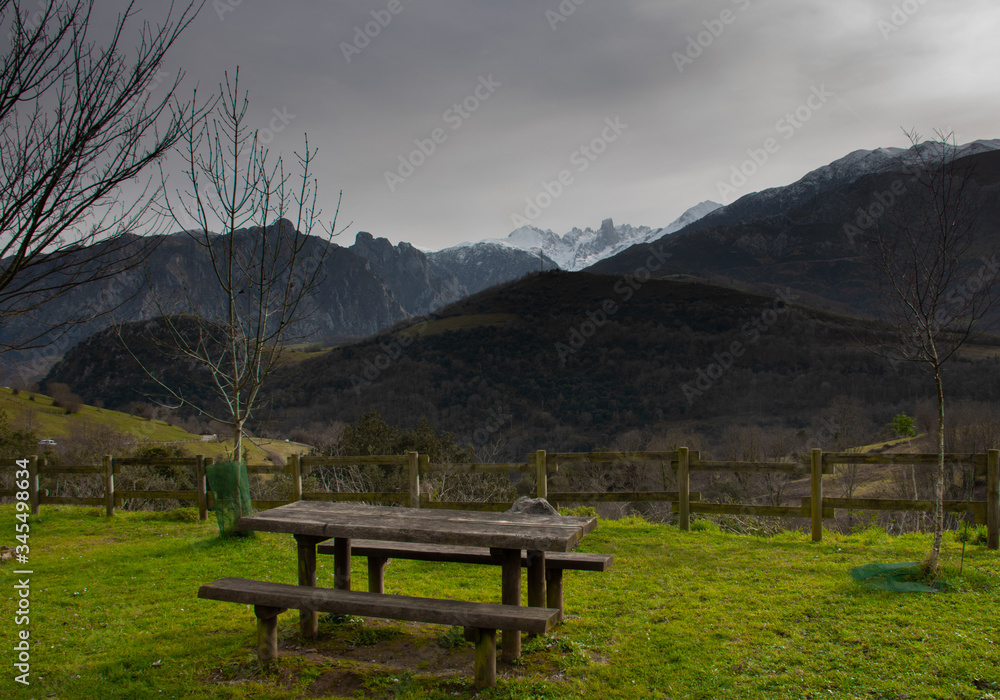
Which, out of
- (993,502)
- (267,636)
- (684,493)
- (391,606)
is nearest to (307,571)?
(267,636)

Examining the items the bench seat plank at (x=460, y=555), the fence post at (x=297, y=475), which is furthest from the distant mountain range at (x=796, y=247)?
the bench seat plank at (x=460, y=555)

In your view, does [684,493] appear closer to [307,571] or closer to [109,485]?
[307,571]

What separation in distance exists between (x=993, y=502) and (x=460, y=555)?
6192 mm

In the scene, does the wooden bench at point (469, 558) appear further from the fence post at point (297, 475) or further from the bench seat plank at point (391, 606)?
the fence post at point (297, 475)

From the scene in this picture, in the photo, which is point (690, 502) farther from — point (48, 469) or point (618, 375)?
point (618, 375)

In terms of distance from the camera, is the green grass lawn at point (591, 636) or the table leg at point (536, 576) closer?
the green grass lawn at point (591, 636)

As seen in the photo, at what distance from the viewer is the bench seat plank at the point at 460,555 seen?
441cm

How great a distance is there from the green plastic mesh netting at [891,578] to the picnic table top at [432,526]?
3.14 metres

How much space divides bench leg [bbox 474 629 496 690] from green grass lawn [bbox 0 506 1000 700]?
70 millimetres

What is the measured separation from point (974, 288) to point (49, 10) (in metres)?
8.38

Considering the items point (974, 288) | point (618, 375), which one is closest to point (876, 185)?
point (618, 375)

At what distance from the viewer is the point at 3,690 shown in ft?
11.6

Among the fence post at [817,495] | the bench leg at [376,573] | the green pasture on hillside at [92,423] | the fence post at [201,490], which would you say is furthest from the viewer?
the green pasture on hillside at [92,423]

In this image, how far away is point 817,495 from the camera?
24.8 feet
